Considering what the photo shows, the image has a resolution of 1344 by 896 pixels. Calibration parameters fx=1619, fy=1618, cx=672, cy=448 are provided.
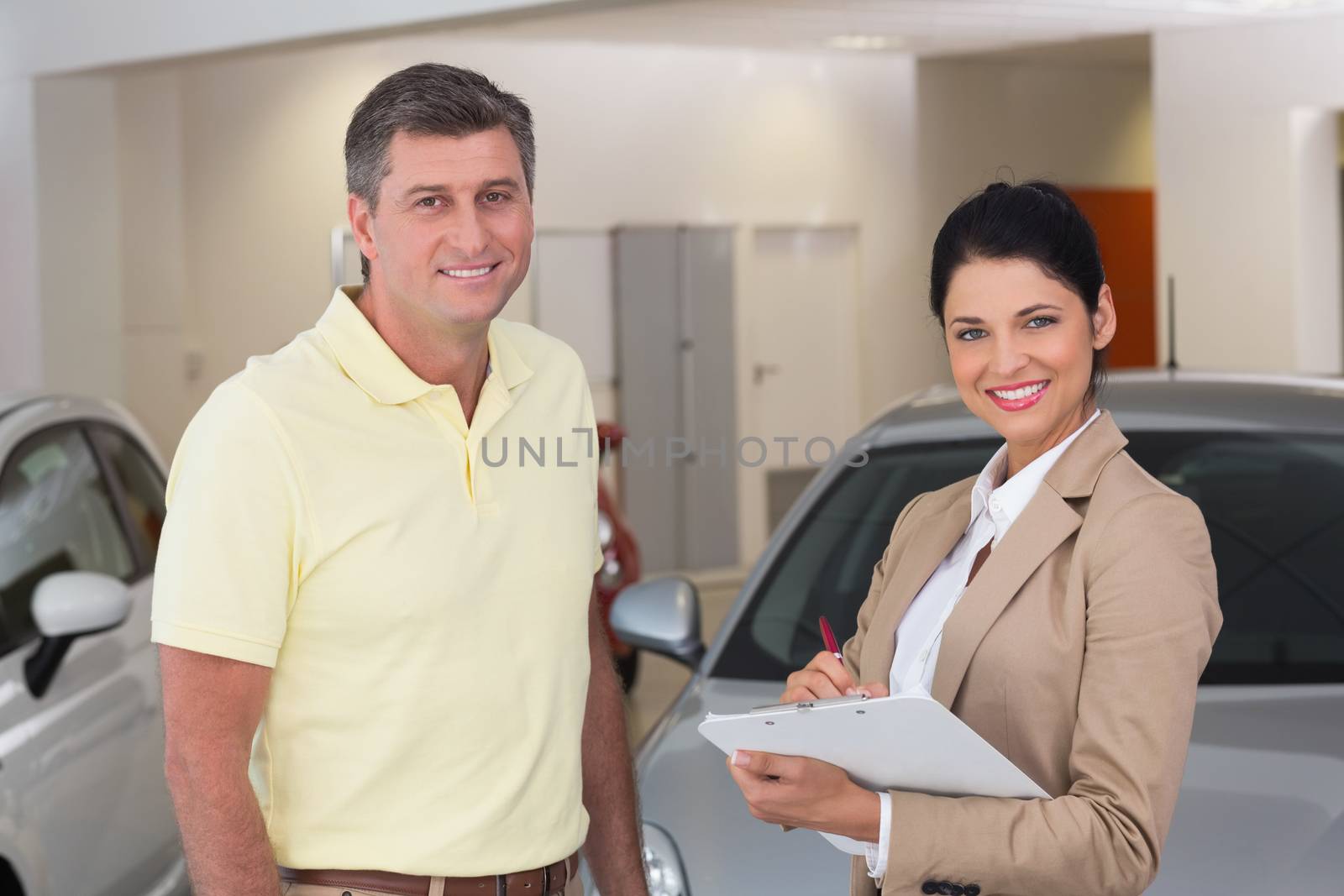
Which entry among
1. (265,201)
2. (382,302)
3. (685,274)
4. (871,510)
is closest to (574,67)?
(685,274)

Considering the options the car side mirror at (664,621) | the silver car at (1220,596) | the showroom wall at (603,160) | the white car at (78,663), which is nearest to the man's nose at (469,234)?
the silver car at (1220,596)

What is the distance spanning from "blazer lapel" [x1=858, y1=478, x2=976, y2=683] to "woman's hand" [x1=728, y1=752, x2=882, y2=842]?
0.76 ft

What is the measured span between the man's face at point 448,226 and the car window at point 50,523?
1739 millimetres

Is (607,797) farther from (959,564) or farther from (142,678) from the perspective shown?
(142,678)

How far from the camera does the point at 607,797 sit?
5.68 feet

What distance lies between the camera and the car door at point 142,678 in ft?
10.0

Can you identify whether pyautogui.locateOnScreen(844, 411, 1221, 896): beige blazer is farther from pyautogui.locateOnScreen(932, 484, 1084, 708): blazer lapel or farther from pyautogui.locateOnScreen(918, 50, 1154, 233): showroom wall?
pyautogui.locateOnScreen(918, 50, 1154, 233): showroom wall

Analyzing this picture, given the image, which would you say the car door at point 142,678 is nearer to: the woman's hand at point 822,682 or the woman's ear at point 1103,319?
the woman's hand at point 822,682

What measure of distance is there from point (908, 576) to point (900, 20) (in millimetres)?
7398

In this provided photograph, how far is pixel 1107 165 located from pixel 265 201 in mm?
6087

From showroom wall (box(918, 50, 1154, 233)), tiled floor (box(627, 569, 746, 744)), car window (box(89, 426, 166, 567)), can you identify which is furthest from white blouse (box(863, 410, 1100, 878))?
showroom wall (box(918, 50, 1154, 233))

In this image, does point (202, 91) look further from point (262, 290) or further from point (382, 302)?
point (382, 302)

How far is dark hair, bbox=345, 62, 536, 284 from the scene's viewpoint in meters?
1.45

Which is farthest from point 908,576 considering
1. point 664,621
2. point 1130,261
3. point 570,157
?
point 1130,261
